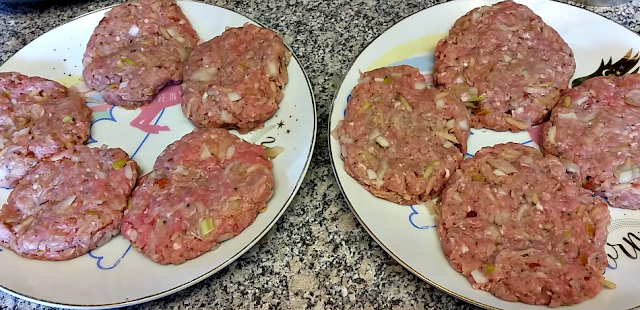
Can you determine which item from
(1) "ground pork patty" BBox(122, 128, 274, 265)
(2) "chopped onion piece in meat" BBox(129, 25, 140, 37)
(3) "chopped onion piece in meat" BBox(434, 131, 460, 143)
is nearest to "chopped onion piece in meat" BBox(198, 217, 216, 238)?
(1) "ground pork patty" BBox(122, 128, 274, 265)

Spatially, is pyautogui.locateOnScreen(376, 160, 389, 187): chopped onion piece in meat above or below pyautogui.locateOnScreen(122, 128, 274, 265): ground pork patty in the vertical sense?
above

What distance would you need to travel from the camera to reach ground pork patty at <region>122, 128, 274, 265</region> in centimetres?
124

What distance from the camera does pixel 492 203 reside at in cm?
125

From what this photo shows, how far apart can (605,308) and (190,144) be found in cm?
118

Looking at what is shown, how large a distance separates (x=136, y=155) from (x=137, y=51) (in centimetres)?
39

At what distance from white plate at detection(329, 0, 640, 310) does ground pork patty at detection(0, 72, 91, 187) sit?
2.82ft

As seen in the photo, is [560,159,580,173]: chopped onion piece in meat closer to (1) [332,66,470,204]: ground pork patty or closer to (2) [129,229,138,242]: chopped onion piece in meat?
(1) [332,66,470,204]: ground pork patty

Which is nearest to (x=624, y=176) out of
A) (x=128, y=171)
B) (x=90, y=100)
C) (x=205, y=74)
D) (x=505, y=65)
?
(x=505, y=65)

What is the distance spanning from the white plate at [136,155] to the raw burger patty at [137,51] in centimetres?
7

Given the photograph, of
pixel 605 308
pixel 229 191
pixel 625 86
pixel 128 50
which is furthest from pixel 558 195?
pixel 128 50

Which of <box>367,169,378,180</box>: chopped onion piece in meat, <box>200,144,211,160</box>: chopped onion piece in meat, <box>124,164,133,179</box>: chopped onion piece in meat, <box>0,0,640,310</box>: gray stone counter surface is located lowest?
<box>0,0,640,310</box>: gray stone counter surface

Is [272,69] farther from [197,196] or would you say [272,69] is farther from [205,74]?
[197,196]

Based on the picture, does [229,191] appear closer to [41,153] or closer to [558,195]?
[41,153]

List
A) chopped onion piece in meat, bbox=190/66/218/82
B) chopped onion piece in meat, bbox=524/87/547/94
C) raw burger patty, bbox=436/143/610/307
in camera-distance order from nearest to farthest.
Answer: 1. raw burger patty, bbox=436/143/610/307
2. chopped onion piece in meat, bbox=524/87/547/94
3. chopped onion piece in meat, bbox=190/66/218/82
